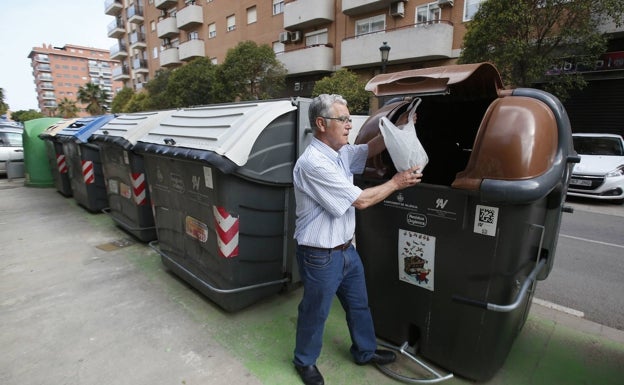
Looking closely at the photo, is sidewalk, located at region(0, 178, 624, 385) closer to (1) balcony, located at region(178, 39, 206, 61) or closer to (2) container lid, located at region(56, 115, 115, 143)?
(2) container lid, located at region(56, 115, 115, 143)

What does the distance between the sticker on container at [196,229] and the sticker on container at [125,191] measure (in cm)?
205

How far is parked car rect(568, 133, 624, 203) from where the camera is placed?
7.75 m

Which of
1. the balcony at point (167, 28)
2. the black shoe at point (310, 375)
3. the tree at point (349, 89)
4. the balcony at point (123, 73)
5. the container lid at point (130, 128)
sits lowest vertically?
the black shoe at point (310, 375)

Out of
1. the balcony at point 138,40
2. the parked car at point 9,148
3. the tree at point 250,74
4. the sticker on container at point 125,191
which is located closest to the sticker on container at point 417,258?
the sticker on container at point 125,191

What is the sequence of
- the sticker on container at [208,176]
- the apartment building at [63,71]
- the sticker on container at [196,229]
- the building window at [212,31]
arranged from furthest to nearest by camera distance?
the apartment building at [63,71] < the building window at [212,31] < the sticker on container at [196,229] < the sticker on container at [208,176]

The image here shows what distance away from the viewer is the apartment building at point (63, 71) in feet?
318

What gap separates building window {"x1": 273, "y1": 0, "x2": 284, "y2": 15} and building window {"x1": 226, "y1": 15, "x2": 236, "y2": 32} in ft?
13.5

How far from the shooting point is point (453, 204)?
76.0 inches

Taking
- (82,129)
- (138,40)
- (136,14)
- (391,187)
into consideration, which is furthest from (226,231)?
(136,14)

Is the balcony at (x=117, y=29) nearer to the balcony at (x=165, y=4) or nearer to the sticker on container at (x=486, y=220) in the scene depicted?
the balcony at (x=165, y=4)

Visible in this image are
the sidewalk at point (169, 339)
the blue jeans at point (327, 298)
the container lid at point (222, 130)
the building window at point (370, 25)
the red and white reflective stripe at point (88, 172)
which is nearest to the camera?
the blue jeans at point (327, 298)

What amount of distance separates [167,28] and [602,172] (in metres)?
31.6

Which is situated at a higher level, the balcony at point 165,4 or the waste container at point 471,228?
the balcony at point 165,4

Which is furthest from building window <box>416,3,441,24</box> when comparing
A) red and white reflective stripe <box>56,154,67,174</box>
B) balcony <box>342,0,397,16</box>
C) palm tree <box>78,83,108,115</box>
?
palm tree <box>78,83,108,115</box>
